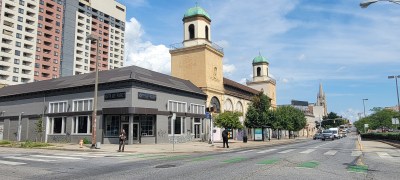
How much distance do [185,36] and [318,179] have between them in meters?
38.3

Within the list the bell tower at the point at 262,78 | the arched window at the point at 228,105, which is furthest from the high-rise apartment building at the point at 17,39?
the arched window at the point at 228,105

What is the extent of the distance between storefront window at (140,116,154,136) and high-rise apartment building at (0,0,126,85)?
61222 millimetres

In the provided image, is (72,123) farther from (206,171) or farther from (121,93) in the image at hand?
(206,171)

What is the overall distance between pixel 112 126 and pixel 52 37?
6985 cm

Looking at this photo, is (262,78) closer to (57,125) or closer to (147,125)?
(147,125)

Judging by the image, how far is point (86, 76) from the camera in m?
37.6

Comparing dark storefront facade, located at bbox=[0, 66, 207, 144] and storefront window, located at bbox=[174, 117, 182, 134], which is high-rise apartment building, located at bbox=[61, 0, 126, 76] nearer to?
dark storefront facade, located at bbox=[0, 66, 207, 144]

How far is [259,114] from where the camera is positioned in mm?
45969

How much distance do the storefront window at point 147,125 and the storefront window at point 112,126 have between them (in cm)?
230

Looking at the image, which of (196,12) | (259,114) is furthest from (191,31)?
(259,114)

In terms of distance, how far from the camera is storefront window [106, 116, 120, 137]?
30328mm

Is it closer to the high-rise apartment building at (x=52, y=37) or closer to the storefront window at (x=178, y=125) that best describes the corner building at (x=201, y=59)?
the storefront window at (x=178, y=125)

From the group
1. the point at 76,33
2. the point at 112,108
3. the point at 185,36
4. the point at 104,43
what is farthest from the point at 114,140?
the point at 104,43

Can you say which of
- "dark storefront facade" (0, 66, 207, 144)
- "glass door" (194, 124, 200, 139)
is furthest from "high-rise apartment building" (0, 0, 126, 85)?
"glass door" (194, 124, 200, 139)
